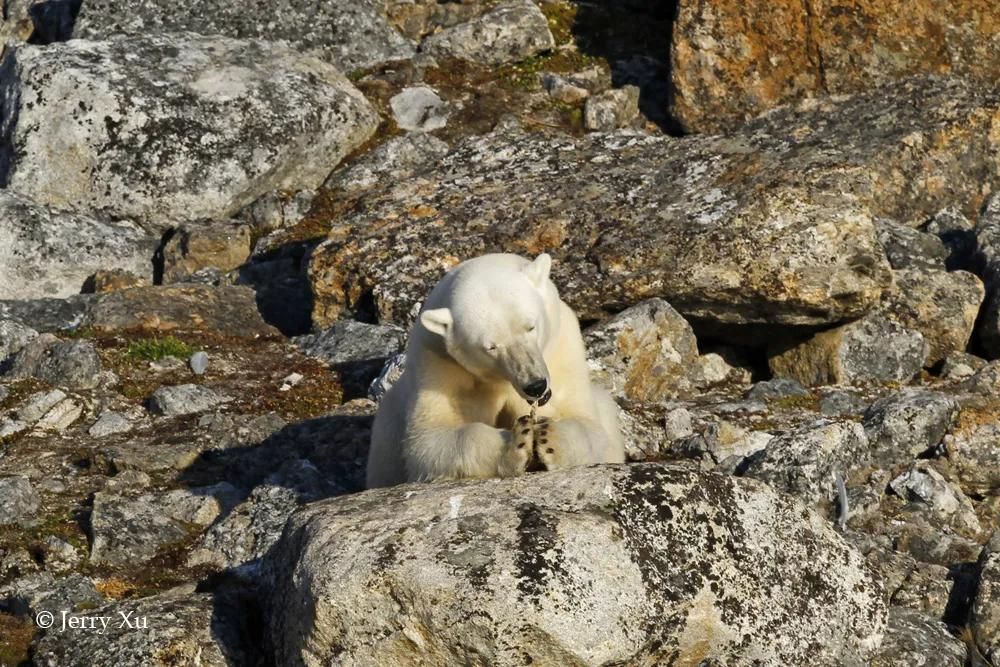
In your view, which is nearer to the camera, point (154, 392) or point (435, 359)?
point (435, 359)

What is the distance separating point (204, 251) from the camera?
1533 cm

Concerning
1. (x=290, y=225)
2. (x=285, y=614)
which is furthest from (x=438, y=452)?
(x=290, y=225)

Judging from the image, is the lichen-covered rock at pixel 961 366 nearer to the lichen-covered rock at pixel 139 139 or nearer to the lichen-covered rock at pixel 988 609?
the lichen-covered rock at pixel 988 609

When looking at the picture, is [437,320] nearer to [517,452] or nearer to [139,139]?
[517,452]

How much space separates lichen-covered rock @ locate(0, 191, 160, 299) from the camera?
15.1 m

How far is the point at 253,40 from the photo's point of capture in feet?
56.5

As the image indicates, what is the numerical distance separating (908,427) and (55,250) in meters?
8.87

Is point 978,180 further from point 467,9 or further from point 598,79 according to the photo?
point 467,9

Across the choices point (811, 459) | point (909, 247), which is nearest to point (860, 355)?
point (909, 247)

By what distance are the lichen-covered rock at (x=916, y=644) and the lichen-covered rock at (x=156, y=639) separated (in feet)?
10.1

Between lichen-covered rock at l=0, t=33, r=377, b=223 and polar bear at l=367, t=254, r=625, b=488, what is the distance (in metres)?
8.24

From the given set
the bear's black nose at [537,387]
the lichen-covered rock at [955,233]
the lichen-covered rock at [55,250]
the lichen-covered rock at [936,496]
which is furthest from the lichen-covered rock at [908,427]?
the lichen-covered rock at [55,250]

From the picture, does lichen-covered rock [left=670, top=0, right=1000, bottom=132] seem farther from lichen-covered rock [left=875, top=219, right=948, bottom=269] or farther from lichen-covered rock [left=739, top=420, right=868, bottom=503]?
lichen-covered rock [left=739, top=420, right=868, bottom=503]

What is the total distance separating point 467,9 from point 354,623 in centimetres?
1368
